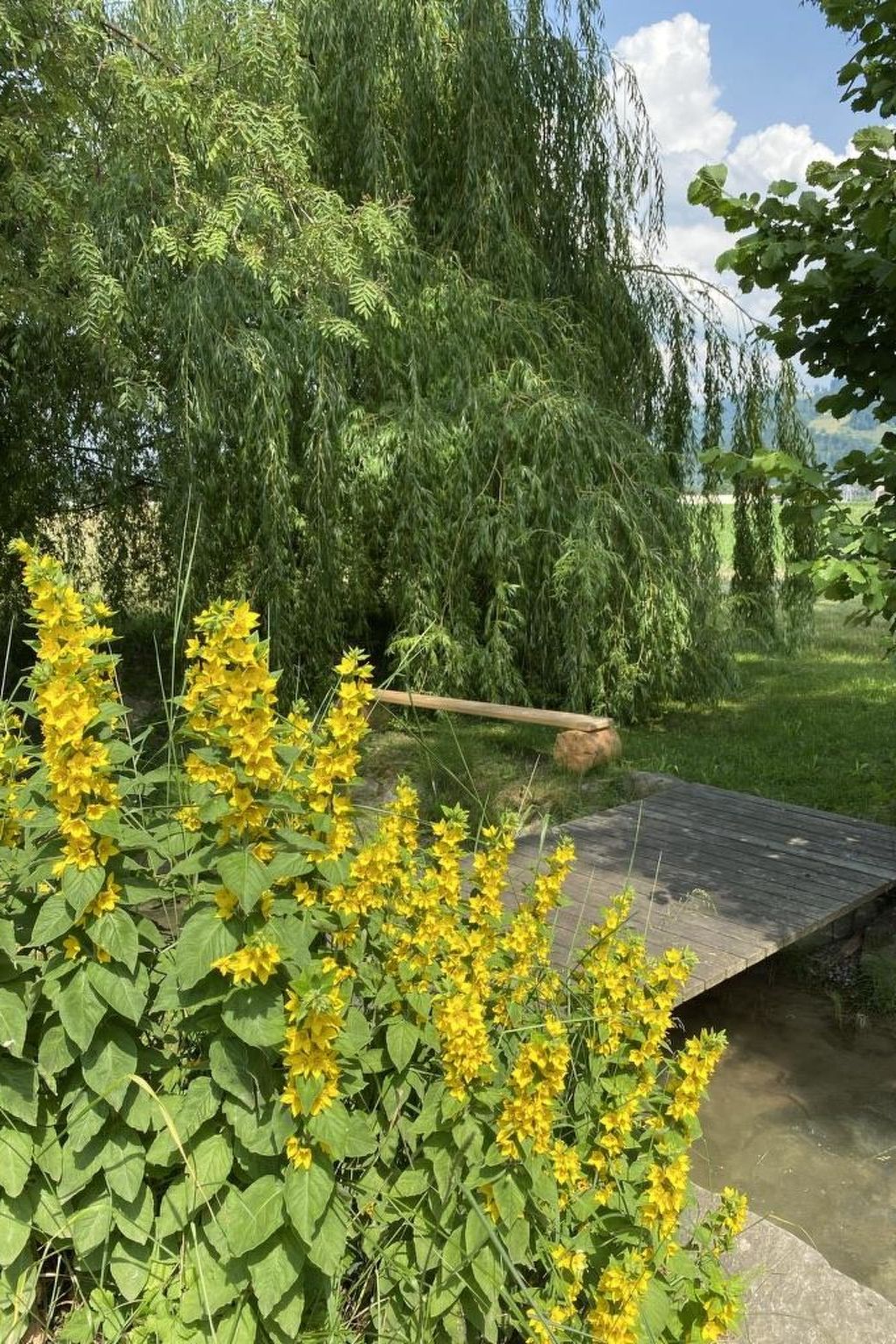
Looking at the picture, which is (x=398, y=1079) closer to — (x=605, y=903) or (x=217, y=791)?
(x=217, y=791)

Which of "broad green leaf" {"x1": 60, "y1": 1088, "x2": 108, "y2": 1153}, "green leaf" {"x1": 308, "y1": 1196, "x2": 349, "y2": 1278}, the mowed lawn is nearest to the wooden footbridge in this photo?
the mowed lawn

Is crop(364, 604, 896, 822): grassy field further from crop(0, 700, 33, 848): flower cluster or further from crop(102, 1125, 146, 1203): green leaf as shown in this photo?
crop(102, 1125, 146, 1203): green leaf

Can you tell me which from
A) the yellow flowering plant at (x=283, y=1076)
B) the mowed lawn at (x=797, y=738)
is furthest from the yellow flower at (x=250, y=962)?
the mowed lawn at (x=797, y=738)

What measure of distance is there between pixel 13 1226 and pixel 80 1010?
0.42 m

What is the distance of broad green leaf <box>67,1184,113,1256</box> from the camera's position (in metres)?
1.70

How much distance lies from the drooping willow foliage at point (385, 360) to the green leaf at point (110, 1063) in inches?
167

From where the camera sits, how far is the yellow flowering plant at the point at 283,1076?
64.7 inches

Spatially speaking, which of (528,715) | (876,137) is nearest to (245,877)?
(876,137)

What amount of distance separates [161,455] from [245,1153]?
5910 mm

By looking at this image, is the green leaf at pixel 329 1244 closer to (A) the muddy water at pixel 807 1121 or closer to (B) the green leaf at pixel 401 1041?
(B) the green leaf at pixel 401 1041

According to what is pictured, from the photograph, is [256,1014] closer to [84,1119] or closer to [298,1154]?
[298,1154]

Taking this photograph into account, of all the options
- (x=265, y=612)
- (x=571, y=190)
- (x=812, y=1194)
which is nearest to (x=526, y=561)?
(x=265, y=612)

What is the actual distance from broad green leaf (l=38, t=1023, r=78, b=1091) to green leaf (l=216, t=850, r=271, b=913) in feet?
1.28

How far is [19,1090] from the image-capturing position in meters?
1.73
